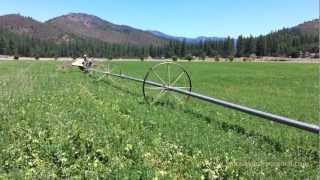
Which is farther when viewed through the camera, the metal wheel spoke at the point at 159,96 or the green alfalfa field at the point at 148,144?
the metal wheel spoke at the point at 159,96

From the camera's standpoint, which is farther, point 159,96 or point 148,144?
point 159,96

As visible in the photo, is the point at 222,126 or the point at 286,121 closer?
the point at 286,121

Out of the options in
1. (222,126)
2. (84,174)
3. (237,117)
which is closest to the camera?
(84,174)

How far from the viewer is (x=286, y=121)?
37.3ft

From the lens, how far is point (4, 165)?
8789 millimetres

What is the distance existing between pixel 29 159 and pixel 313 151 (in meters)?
4.93

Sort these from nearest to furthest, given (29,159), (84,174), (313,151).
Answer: (84,174), (29,159), (313,151)

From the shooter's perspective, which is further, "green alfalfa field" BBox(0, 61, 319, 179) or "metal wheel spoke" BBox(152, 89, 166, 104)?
"metal wheel spoke" BBox(152, 89, 166, 104)

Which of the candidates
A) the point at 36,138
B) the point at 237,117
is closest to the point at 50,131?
the point at 36,138

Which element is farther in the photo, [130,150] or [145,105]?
[145,105]

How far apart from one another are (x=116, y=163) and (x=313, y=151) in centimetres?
366

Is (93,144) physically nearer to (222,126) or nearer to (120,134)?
(120,134)

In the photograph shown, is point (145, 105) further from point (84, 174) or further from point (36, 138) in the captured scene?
point (84, 174)

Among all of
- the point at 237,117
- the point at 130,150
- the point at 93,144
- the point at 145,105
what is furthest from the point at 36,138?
the point at 145,105
